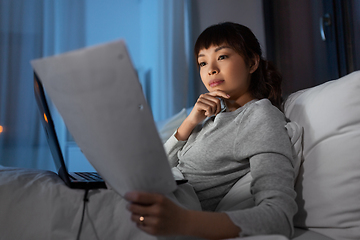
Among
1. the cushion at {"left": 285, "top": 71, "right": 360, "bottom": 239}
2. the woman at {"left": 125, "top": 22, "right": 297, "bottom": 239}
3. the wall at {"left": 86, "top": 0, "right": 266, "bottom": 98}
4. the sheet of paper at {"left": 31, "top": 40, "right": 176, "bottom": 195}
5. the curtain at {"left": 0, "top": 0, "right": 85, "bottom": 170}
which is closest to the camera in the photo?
the sheet of paper at {"left": 31, "top": 40, "right": 176, "bottom": 195}

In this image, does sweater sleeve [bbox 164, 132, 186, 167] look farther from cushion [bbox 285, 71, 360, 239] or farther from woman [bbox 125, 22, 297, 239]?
cushion [bbox 285, 71, 360, 239]

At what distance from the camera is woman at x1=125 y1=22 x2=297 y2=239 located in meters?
0.45

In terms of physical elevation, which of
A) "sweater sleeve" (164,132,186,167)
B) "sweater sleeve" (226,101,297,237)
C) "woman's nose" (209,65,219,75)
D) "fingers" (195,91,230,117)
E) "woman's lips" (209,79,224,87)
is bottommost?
"sweater sleeve" (164,132,186,167)

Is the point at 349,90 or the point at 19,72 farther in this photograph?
the point at 19,72

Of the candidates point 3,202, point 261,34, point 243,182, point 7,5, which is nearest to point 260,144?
point 243,182

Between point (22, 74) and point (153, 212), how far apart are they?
6.41 ft

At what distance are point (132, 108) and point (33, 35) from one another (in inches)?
80.2

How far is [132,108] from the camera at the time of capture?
0.34m

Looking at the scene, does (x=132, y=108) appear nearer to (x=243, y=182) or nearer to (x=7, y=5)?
(x=243, y=182)

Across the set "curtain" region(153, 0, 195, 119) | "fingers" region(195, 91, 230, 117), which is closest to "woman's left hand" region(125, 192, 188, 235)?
"fingers" region(195, 91, 230, 117)

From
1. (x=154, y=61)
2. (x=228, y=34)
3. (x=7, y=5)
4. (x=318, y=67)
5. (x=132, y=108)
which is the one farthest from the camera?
(x=154, y=61)

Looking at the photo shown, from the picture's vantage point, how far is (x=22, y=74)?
6.49 feet

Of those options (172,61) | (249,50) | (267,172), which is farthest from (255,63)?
(172,61)

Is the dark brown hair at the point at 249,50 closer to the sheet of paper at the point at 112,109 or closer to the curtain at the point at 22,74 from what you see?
the sheet of paper at the point at 112,109
